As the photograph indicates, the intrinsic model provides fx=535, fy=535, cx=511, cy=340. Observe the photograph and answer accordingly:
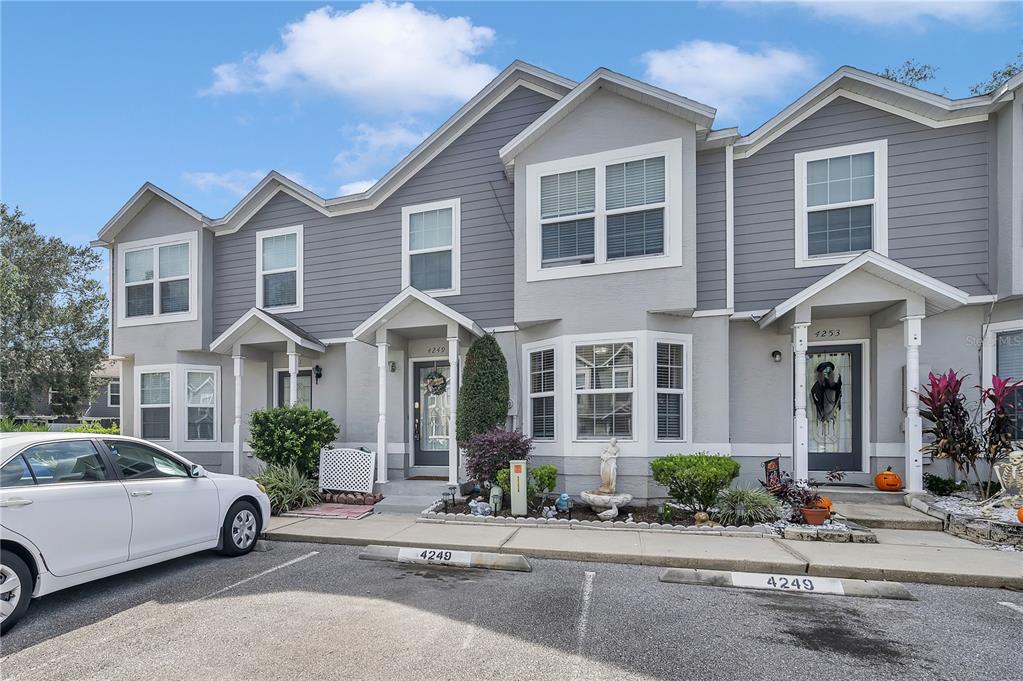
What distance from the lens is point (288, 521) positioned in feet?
26.4

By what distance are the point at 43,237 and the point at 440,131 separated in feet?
72.9

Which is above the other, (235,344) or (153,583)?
(235,344)

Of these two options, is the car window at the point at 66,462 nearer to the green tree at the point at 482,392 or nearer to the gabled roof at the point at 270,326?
the green tree at the point at 482,392

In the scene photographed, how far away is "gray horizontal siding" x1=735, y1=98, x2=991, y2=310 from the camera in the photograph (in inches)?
320

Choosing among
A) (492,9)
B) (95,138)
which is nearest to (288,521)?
(95,138)

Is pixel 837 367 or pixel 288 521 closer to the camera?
pixel 288 521

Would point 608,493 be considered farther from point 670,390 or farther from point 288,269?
point 288,269

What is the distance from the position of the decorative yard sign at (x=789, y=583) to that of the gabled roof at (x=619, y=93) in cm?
645

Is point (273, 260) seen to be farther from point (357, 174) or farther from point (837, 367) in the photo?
point (837, 367)

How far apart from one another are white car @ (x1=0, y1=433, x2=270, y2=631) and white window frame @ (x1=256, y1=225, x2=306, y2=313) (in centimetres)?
607

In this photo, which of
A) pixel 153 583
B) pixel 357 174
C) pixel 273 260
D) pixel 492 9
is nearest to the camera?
pixel 153 583

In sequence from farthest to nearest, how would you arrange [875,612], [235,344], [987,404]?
[235,344], [987,404], [875,612]

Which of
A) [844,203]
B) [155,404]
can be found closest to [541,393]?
[844,203]

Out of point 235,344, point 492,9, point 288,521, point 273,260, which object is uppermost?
point 492,9
